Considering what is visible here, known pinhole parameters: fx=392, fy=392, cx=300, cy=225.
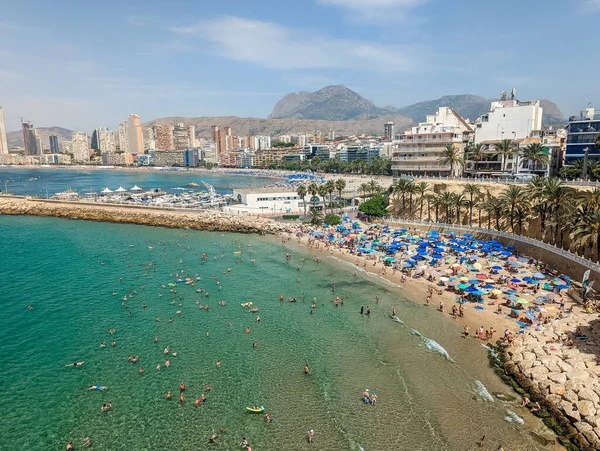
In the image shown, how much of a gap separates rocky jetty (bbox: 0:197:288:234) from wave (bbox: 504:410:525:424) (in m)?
47.7

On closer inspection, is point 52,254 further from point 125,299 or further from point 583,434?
point 583,434

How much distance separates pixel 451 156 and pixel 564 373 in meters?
44.5

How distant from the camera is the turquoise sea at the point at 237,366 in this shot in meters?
20.1

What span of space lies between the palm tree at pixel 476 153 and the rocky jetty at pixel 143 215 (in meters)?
33.2

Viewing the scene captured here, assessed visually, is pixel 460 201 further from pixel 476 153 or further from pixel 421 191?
pixel 476 153

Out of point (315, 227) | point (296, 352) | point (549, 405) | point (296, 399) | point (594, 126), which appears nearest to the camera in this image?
point (549, 405)

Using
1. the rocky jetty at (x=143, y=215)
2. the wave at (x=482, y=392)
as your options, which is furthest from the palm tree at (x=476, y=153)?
the wave at (x=482, y=392)

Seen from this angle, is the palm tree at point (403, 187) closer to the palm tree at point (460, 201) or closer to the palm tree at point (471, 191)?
the palm tree at point (460, 201)

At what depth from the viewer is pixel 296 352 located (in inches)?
1089

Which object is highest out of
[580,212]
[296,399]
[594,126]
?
[594,126]

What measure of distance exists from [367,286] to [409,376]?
1600cm

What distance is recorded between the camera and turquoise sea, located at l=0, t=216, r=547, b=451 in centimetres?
2008

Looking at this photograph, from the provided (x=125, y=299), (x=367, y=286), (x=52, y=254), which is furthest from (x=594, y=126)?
(x=52, y=254)

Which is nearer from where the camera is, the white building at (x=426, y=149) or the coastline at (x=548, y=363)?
the coastline at (x=548, y=363)
